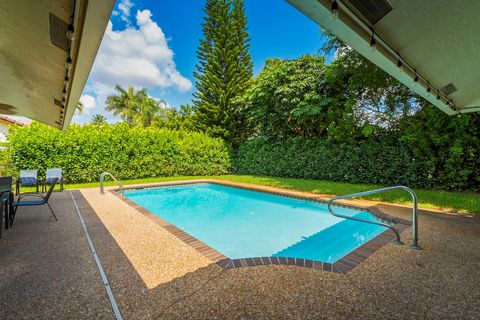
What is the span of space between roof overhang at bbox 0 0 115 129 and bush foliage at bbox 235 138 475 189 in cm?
836

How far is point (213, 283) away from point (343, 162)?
26.5ft

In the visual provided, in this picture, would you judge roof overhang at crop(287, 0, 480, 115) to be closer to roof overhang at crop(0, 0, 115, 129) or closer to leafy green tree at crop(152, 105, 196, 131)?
roof overhang at crop(0, 0, 115, 129)

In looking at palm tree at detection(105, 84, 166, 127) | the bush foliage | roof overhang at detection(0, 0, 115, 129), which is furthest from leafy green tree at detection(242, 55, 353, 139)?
palm tree at detection(105, 84, 166, 127)

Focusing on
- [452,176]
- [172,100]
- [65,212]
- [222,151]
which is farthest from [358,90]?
[172,100]

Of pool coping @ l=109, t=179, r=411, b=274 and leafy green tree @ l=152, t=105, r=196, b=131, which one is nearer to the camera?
pool coping @ l=109, t=179, r=411, b=274

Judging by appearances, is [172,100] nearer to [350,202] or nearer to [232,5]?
[232,5]

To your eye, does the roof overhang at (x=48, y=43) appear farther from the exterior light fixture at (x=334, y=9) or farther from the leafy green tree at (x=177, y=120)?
the leafy green tree at (x=177, y=120)

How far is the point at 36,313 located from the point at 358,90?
970 centimetres

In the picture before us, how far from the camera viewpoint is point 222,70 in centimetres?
1551

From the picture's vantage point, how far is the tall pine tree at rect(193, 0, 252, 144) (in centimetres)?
1520

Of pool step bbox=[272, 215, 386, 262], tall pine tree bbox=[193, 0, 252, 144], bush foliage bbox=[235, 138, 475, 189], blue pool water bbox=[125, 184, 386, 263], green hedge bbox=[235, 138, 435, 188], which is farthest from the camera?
tall pine tree bbox=[193, 0, 252, 144]

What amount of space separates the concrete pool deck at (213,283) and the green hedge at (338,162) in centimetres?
432

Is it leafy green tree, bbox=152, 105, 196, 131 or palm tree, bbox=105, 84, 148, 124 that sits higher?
palm tree, bbox=105, 84, 148, 124

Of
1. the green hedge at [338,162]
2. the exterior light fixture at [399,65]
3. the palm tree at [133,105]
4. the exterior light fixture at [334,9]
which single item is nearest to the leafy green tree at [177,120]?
the palm tree at [133,105]
